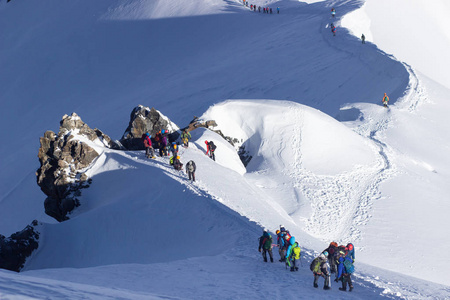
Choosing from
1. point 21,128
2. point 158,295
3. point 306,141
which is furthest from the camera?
point 21,128

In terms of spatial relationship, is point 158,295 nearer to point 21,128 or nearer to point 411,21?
point 21,128

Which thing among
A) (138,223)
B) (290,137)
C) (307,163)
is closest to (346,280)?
(138,223)

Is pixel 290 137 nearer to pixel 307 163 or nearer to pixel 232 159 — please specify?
pixel 307 163

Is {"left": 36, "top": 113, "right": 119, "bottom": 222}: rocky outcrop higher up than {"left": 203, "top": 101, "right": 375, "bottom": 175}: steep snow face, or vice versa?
{"left": 203, "top": 101, "right": 375, "bottom": 175}: steep snow face

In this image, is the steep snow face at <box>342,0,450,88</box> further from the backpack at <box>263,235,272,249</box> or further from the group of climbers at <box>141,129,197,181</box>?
the backpack at <box>263,235,272,249</box>

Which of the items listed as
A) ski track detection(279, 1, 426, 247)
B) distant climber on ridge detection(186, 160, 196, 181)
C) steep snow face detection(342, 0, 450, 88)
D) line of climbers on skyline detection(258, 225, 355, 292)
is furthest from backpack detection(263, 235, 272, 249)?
steep snow face detection(342, 0, 450, 88)

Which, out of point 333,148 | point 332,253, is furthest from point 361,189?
point 332,253

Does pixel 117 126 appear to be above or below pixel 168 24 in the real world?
below

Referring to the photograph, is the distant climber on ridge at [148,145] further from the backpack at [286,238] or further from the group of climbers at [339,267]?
the group of climbers at [339,267]

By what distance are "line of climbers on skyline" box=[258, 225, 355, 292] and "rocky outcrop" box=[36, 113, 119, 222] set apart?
10252 mm

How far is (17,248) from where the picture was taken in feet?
63.6

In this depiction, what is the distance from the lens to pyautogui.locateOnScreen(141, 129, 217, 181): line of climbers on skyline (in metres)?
20.1

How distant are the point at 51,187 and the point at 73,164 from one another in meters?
1.30

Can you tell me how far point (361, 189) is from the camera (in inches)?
958
